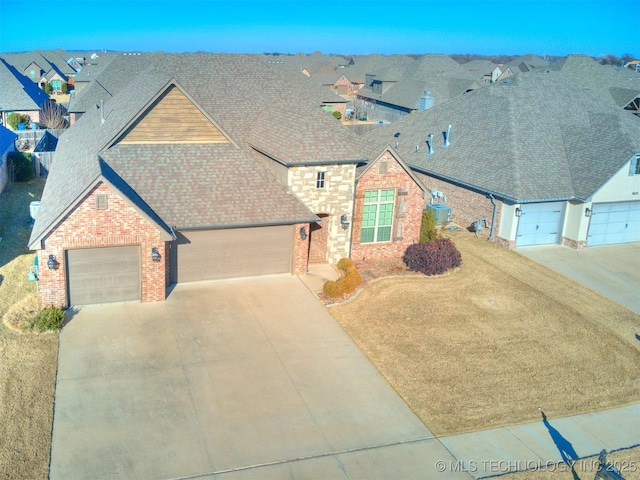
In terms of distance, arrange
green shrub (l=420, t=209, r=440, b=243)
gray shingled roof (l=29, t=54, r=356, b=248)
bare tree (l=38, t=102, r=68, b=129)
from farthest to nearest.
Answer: bare tree (l=38, t=102, r=68, b=129) → green shrub (l=420, t=209, r=440, b=243) → gray shingled roof (l=29, t=54, r=356, b=248)

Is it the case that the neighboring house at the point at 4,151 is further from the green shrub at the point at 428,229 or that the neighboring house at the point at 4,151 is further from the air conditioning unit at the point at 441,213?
the air conditioning unit at the point at 441,213

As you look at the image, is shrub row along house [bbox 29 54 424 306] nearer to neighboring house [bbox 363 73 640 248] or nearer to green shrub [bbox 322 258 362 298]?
green shrub [bbox 322 258 362 298]

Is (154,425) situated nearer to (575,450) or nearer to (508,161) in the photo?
(575,450)

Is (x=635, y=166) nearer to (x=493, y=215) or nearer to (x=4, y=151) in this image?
(x=493, y=215)

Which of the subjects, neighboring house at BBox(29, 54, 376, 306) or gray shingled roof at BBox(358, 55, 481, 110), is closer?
neighboring house at BBox(29, 54, 376, 306)

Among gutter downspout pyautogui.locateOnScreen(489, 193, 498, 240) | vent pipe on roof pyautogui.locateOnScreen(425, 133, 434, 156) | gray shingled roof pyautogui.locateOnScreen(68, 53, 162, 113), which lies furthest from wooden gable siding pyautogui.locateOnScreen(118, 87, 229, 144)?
gray shingled roof pyautogui.locateOnScreen(68, 53, 162, 113)

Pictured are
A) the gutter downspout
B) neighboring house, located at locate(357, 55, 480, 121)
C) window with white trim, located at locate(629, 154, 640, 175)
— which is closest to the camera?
window with white trim, located at locate(629, 154, 640, 175)

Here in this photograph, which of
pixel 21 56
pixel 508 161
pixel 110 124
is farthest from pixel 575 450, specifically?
pixel 21 56

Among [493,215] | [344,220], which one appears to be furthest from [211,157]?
[493,215]

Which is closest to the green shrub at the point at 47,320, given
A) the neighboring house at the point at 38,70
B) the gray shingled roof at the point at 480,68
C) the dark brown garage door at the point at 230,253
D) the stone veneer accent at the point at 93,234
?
the stone veneer accent at the point at 93,234
